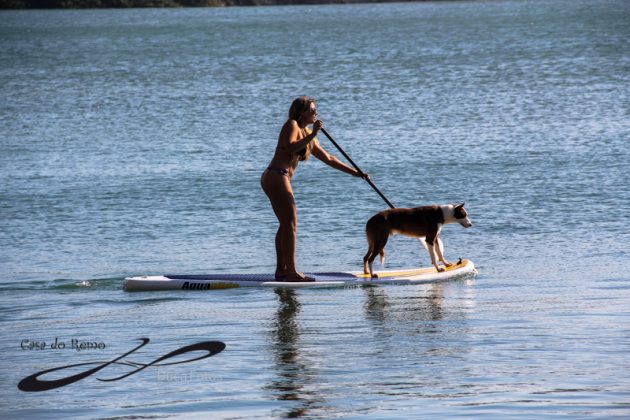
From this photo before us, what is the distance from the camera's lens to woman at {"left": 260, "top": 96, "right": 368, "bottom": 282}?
12398 mm

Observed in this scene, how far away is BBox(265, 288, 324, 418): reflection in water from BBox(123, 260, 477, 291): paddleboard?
2.82 feet

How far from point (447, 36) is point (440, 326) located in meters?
61.6

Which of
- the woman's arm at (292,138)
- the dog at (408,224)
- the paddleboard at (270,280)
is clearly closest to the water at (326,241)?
the paddleboard at (270,280)

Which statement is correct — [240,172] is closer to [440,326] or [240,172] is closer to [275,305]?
[275,305]

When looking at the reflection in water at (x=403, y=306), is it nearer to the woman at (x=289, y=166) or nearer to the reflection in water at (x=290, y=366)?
the reflection in water at (x=290, y=366)

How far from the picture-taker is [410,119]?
31.1m

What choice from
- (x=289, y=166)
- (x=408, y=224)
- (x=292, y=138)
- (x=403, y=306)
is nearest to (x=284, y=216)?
(x=289, y=166)

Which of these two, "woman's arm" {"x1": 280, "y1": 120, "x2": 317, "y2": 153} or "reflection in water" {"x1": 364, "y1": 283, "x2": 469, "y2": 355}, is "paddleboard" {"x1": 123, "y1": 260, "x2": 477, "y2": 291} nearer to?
"reflection in water" {"x1": 364, "y1": 283, "x2": 469, "y2": 355}

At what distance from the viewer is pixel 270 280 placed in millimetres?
13062

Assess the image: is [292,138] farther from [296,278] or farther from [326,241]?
[326,241]

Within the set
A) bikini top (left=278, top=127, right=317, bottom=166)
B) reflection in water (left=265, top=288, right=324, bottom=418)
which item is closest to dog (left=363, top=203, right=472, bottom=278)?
bikini top (left=278, top=127, right=317, bottom=166)

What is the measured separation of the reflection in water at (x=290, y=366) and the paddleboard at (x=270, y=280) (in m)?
0.86

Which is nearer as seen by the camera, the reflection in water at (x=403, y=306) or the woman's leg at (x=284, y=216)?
the reflection in water at (x=403, y=306)

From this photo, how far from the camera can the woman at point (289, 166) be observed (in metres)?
12.4
